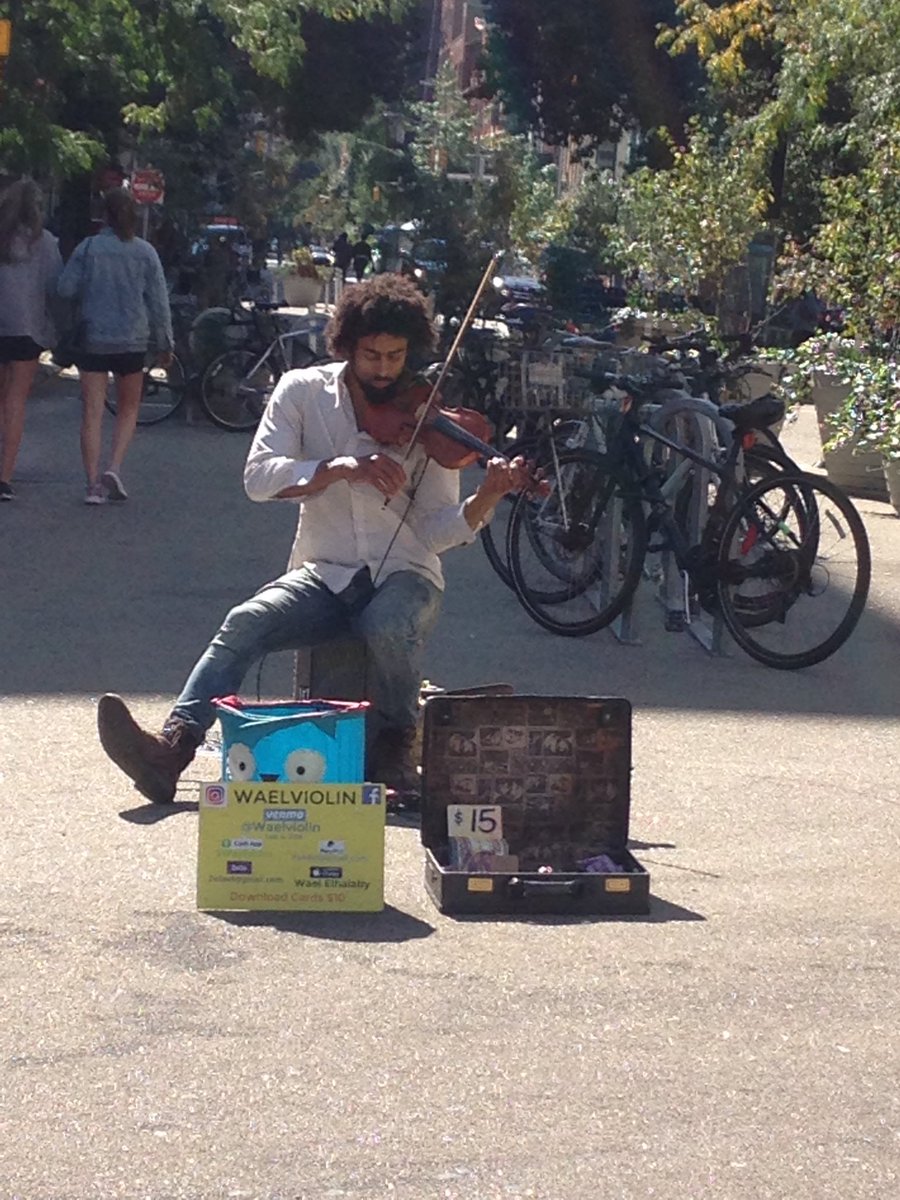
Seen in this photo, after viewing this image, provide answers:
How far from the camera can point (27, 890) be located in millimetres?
5496

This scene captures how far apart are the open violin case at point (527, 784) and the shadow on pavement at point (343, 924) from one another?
282mm

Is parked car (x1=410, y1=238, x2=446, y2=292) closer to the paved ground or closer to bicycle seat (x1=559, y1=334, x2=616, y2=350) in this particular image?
bicycle seat (x1=559, y1=334, x2=616, y2=350)

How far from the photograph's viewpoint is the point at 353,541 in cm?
654

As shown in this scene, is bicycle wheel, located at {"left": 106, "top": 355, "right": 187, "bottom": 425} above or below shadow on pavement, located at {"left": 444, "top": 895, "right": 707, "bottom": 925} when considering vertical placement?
above

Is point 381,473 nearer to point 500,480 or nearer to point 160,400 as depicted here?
point 500,480

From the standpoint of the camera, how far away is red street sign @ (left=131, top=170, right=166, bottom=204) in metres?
28.3

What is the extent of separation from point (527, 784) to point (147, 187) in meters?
23.8

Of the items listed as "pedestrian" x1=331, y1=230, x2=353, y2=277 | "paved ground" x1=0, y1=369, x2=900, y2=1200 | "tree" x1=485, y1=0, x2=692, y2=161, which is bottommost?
"paved ground" x1=0, y1=369, x2=900, y2=1200

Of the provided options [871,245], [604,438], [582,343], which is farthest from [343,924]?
[871,245]

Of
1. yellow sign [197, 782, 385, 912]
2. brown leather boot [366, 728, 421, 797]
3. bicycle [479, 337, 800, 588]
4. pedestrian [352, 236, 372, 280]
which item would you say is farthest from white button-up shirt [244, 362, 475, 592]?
pedestrian [352, 236, 372, 280]

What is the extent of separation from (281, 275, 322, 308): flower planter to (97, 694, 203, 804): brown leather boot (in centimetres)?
3688

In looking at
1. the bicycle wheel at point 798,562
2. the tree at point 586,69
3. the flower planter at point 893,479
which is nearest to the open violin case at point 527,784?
the bicycle wheel at point 798,562

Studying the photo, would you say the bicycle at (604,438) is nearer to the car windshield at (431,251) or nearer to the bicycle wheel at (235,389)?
the bicycle wheel at (235,389)

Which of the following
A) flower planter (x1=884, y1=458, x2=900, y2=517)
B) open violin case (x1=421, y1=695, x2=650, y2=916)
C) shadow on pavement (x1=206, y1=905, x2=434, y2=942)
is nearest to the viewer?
shadow on pavement (x1=206, y1=905, x2=434, y2=942)
